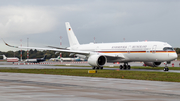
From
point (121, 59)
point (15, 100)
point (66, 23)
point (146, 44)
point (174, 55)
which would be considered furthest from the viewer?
point (66, 23)

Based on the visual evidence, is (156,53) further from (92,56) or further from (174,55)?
(92,56)

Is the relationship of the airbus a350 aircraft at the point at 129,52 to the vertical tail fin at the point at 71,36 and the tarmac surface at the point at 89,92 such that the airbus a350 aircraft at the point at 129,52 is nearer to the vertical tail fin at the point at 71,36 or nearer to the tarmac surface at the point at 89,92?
the vertical tail fin at the point at 71,36

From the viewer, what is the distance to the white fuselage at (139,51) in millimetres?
42312

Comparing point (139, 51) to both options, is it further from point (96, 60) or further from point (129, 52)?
point (96, 60)

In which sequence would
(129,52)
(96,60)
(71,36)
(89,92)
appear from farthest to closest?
(71,36) < (129,52) < (96,60) < (89,92)

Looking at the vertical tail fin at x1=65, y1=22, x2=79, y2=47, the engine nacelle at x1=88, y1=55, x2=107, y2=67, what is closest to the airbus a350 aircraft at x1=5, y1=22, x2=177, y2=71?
the engine nacelle at x1=88, y1=55, x2=107, y2=67

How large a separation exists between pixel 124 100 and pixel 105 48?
1477 inches

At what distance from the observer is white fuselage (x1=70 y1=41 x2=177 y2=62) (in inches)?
1666

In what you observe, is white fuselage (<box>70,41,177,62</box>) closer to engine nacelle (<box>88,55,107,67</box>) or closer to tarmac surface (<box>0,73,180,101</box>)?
engine nacelle (<box>88,55,107,67</box>)

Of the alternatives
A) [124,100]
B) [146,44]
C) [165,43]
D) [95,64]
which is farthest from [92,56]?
[124,100]

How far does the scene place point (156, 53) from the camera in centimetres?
4297

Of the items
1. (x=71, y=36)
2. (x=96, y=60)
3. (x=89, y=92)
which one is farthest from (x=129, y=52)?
(x=89, y=92)

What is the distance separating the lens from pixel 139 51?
147 ft

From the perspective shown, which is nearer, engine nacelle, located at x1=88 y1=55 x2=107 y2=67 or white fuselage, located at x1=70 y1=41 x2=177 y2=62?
white fuselage, located at x1=70 y1=41 x2=177 y2=62
